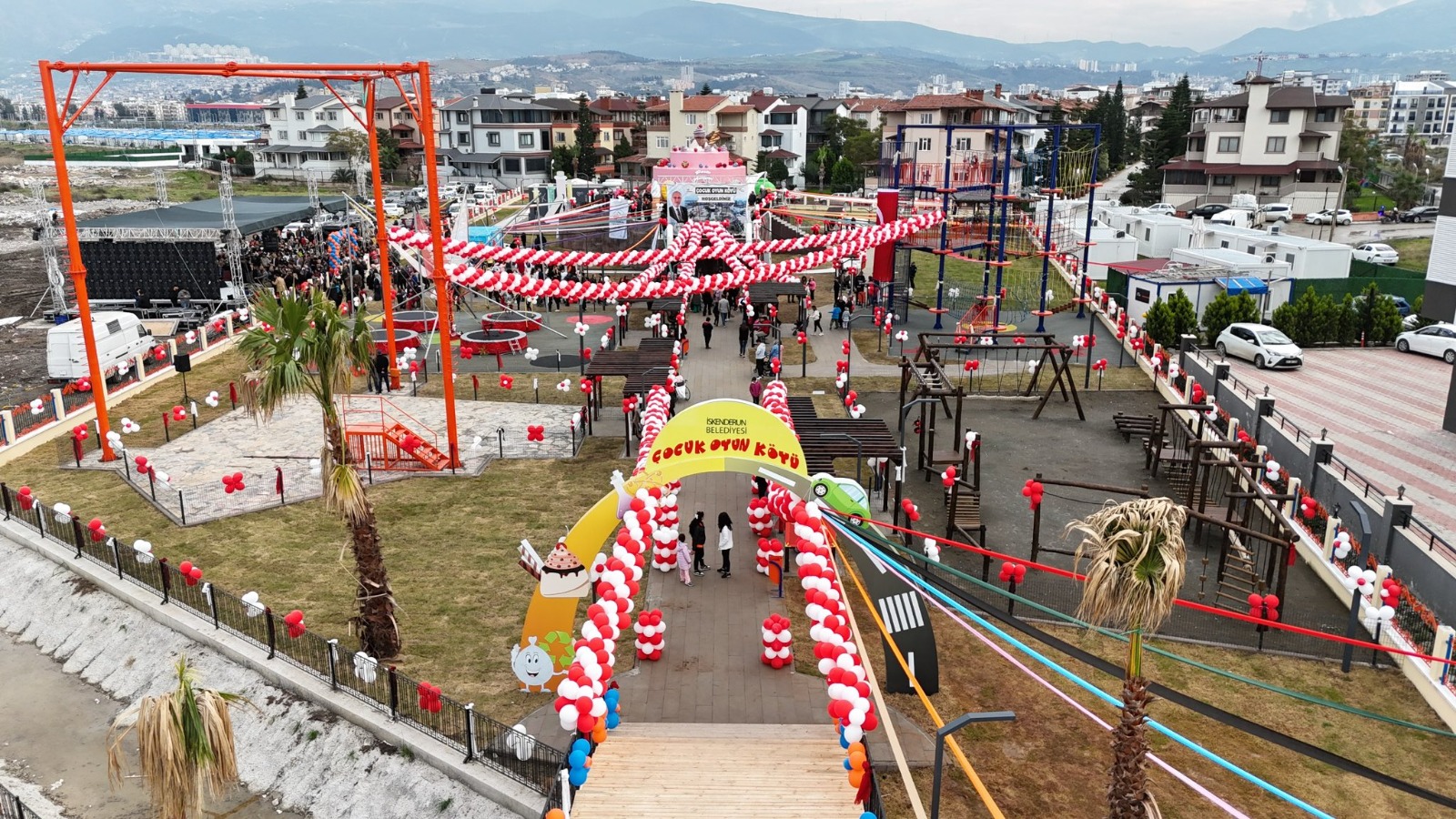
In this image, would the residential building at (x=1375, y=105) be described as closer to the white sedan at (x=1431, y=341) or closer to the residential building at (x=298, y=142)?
the white sedan at (x=1431, y=341)

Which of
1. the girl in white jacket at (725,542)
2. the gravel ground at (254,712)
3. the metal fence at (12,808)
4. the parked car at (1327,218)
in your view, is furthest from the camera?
the parked car at (1327,218)

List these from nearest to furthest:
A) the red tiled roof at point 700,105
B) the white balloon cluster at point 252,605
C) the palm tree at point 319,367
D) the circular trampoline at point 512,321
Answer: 1. the palm tree at point 319,367
2. the white balloon cluster at point 252,605
3. the circular trampoline at point 512,321
4. the red tiled roof at point 700,105

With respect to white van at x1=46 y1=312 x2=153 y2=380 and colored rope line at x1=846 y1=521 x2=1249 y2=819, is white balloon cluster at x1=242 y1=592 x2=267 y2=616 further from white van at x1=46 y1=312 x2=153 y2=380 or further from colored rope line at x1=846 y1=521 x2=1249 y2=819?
white van at x1=46 y1=312 x2=153 y2=380

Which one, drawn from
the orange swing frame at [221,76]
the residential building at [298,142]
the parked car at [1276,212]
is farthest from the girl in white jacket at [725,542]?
the residential building at [298,142]

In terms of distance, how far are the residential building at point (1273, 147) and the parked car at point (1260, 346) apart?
4308 centimetres

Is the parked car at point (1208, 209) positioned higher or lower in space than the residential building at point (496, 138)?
lower

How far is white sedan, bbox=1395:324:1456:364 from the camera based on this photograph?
3444 centimetres

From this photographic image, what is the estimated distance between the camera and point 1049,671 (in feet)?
51.5

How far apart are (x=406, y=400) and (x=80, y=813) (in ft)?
58.5

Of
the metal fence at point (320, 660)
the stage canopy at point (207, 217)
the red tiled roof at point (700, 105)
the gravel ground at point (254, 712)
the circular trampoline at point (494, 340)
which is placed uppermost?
the red tiled roof at point (700, 105)

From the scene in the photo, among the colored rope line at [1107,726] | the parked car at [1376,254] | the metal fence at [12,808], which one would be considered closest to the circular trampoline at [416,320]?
the metal fence at [12,808]

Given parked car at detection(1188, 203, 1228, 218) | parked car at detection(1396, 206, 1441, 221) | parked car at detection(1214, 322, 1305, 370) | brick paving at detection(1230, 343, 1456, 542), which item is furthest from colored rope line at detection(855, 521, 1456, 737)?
parked car at detection(1396, 206, 1441, 221)

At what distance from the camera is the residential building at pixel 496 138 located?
99812 mm

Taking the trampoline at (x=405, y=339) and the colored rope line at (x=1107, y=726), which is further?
the trampoline at (x=405, y=339)
